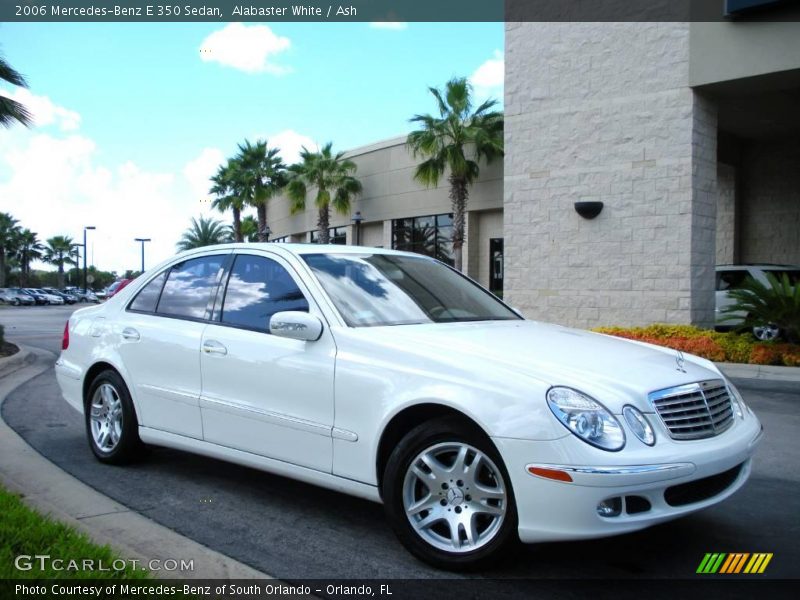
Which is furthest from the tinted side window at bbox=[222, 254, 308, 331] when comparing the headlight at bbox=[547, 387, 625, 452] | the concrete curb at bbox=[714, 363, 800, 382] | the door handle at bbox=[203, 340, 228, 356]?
the concrete curb at bbox=[714, 363, 800, 382]

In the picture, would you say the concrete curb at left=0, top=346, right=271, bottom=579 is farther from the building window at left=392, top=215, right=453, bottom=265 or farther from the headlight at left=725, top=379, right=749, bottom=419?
the building window at left=392, top=215, right=453, bottom=265

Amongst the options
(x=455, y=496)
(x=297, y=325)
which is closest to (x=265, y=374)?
(x=297, y=325)

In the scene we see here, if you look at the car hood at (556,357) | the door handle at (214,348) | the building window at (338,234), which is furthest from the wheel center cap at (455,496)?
the building window at (338,234)

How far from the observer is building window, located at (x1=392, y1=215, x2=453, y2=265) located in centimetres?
2623

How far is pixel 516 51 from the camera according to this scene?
622 inches

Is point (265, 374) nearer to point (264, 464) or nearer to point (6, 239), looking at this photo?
point (264, 464)

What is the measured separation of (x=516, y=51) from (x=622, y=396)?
1394 cm

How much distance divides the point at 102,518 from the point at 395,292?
6.85ft

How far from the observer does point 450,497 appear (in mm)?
3383

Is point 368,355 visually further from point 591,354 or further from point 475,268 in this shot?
point 475,268

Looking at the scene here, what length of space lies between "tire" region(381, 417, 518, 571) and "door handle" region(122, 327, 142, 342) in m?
2.44

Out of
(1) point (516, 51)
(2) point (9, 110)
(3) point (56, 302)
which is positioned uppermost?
Result: (1) point (516, 51)

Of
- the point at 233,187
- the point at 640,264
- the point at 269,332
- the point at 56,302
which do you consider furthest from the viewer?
the point at 56,302

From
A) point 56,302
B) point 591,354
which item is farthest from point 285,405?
point 56,302
